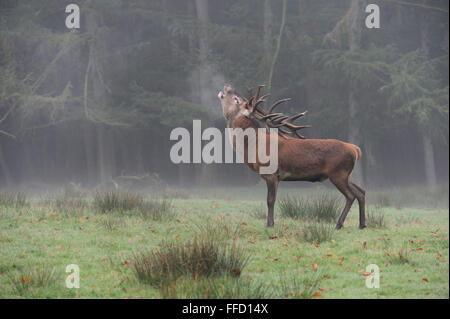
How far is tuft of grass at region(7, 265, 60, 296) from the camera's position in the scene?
19.2 ft

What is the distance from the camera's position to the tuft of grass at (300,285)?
5500 mm

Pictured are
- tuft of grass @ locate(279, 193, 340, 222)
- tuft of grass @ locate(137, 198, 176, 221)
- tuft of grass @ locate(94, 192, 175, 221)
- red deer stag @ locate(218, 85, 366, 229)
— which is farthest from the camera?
tuft of grass @ locate(94, 192, 175, 221)

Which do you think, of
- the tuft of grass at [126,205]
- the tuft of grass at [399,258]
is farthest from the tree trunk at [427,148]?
the tuft of grass at [399,258]

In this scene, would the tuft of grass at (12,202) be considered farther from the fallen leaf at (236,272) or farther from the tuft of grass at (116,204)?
the fallen leaf at (236,272)

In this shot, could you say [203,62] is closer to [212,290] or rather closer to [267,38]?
[267,38]

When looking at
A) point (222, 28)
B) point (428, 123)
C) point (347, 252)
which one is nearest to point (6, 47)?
point (222, 28)

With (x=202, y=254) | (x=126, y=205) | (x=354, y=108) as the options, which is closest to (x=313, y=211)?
(x=126, y=205)

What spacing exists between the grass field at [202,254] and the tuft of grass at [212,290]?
0.04 feet

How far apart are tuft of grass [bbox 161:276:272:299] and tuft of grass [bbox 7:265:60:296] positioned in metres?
1.39

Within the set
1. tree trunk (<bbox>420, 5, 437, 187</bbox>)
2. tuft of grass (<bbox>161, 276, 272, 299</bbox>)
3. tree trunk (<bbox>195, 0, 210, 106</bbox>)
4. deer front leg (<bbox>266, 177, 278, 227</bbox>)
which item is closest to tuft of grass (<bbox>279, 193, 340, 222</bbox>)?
deer front leg (<bbox>266, 177, 278, 227</bbox>)

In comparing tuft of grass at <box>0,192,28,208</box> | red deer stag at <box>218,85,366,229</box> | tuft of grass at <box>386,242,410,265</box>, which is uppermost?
red deer stag at <box>218,85,366,229</box>

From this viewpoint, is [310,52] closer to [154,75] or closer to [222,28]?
[222,28]

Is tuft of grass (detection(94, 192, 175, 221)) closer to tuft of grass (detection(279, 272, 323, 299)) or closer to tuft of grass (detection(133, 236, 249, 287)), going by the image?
tuft of grass (detection(133, 236, 249, 287))

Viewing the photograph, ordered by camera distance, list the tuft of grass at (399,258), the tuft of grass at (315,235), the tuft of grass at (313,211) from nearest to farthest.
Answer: the tuft of grass at (399,258) → the tuft of grass at (315,235) → the tuft of grass at (313,211)
